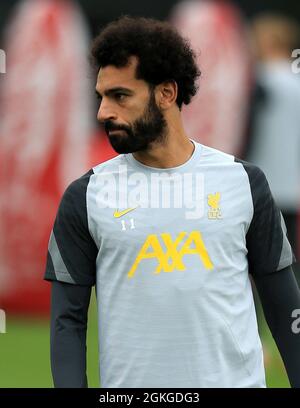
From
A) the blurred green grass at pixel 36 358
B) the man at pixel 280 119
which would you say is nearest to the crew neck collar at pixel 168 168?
the blurred green grass at pixel 36 358

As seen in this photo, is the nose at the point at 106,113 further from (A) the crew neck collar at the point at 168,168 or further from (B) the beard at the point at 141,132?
(A) the crew neck collar at the point at 168,168

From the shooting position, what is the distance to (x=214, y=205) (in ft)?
12.7

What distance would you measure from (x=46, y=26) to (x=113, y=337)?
7584 mm

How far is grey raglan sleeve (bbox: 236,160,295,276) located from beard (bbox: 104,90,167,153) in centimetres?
36

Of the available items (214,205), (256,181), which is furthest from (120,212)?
(256,181)

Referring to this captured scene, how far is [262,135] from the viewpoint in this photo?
9.98 metres

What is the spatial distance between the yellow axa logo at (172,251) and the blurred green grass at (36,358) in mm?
3655

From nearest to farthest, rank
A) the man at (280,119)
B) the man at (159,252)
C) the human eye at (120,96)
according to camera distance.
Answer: the man at (159,252) < the human eye at (120,96) < the man at (280,119)

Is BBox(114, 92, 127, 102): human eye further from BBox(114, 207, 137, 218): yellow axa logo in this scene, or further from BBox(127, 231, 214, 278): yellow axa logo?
BBox(127, 231, 214, 278): yellow axa logo

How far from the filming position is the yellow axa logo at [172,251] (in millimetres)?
3775

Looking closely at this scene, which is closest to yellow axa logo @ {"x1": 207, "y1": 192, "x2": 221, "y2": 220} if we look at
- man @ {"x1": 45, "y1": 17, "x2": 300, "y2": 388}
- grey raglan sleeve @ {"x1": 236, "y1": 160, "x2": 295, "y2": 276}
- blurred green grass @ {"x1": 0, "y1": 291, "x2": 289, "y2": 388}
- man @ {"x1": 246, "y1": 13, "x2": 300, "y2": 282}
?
man @ {"x1": 45, "y1": 17, "x2": 300, "y2": 388}

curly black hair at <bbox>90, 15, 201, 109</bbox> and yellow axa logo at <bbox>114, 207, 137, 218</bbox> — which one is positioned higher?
curly black hair at <bbox>90, 15, 201, 109</bbox>

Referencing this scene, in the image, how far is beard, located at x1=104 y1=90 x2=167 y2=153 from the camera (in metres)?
3.86

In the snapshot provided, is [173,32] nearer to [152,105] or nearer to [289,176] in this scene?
[152,105]
